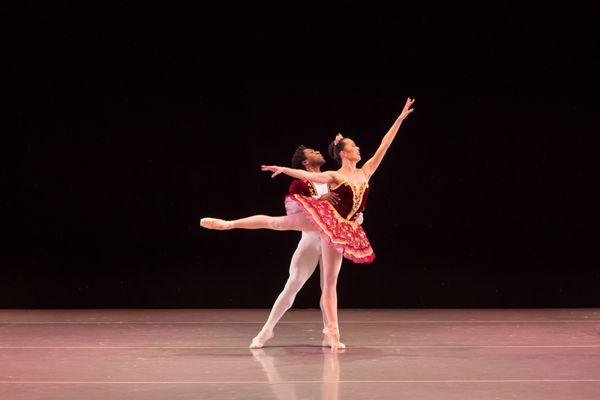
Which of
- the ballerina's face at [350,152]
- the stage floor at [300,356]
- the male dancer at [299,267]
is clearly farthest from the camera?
the male dancer at [299,267]

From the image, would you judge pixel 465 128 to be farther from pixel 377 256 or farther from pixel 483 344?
pixel 483 344

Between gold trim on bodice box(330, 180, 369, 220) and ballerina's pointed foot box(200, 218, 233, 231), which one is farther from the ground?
gold trim on bodice box(330, 180, 369, 220)

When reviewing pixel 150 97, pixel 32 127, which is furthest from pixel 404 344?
pixel 32 127

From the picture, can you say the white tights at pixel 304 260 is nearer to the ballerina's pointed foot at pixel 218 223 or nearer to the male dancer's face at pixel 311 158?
the ballerina's pointed foot at pixel 218 223

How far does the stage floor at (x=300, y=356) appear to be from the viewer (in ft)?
12.8

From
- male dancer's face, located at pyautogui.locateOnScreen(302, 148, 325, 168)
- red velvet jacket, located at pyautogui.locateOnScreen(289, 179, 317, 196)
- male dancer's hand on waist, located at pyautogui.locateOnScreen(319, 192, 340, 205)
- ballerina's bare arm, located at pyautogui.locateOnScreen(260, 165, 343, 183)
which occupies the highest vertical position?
male dancer's face, located at pyautogui.locateOnScreen(302, 148, 325, 168)

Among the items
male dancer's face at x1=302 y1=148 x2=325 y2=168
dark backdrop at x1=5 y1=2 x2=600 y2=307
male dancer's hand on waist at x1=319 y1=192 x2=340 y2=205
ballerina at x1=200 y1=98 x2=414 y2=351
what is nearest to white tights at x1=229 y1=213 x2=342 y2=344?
ballerina at x1=200 y1=98 x2=414 y2=351

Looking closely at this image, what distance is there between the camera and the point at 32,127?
702 centimetres

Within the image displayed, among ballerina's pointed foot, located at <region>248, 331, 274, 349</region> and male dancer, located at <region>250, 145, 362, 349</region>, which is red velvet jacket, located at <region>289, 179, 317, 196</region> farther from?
ballerina's pointed foot, located at <region>248, 331, 274, 349</region>

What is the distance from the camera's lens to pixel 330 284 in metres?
4.95

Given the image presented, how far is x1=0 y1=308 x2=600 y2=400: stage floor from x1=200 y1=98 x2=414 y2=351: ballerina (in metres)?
0.43

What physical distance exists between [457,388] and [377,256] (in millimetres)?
3140

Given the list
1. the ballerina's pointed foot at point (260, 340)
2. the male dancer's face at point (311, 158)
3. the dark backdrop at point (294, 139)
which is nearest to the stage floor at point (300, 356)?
the ballerina's pointed foot at point (260, 340)

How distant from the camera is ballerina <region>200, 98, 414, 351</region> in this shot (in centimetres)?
481
